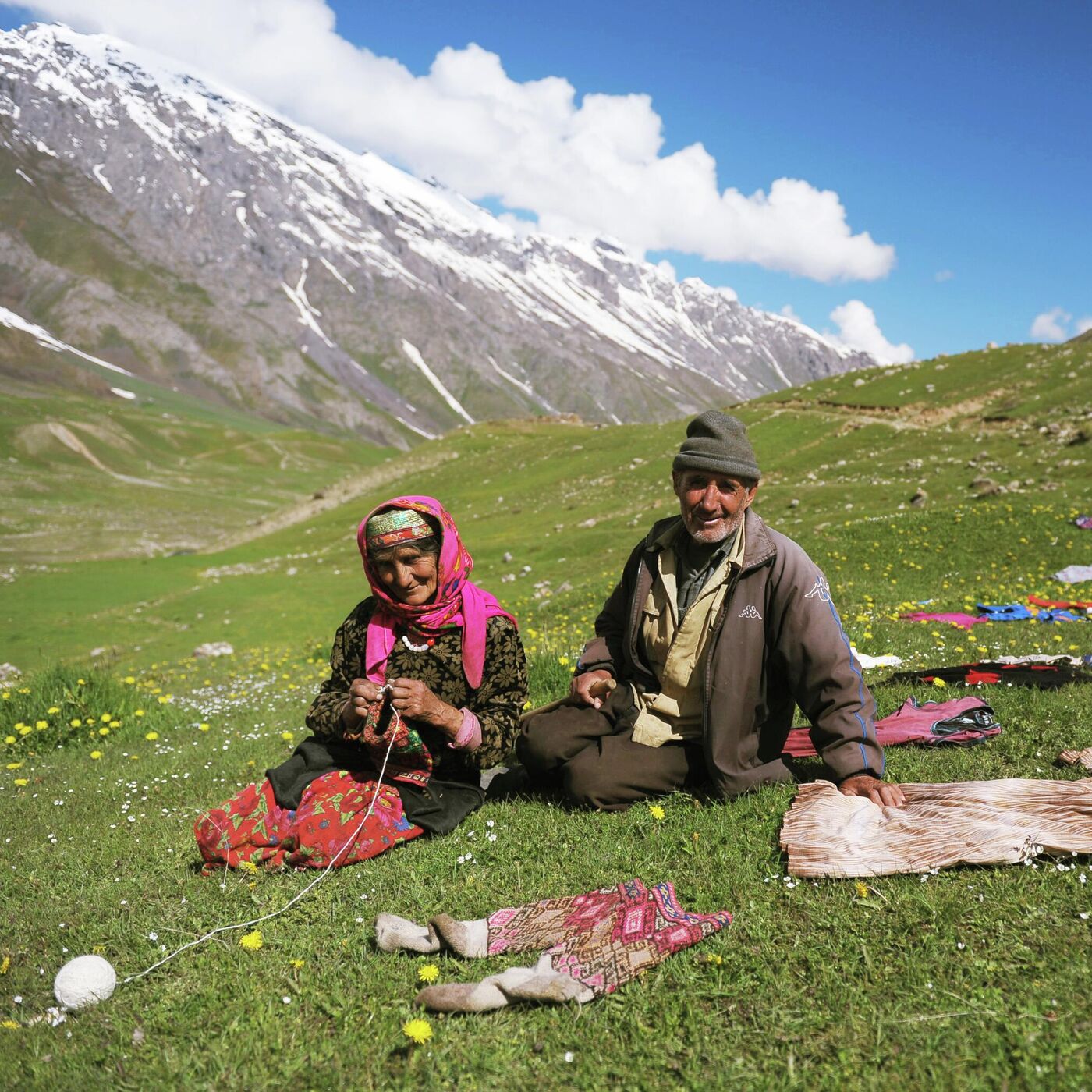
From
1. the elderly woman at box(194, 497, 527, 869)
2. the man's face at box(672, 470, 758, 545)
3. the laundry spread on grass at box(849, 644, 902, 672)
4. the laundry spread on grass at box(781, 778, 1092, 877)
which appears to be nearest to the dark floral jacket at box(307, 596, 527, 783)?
the elderly woman at box(194, 497, 527, 869)

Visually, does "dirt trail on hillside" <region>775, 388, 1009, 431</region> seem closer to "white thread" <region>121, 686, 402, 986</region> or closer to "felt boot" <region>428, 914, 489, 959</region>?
"white thread" <region>121, 686, 402, 986</region>

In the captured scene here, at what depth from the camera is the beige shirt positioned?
4.94 meters

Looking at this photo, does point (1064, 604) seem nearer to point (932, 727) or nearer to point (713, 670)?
point (932, 727)

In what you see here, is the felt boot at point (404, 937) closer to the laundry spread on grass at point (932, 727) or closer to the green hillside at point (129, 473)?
the laundry spread on grass at point (932, 727)

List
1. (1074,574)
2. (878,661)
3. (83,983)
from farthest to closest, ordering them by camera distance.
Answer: (1074,574) < (878,661) < (83,983)

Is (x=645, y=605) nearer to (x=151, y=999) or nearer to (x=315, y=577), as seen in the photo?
(x=151, y=999)

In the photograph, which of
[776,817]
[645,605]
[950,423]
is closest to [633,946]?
[776,817]

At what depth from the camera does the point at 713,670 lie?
4.82 m

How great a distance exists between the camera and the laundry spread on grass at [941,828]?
386cm

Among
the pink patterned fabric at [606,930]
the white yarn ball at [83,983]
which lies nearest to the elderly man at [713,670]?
the pink patterned fabric at [606,930]

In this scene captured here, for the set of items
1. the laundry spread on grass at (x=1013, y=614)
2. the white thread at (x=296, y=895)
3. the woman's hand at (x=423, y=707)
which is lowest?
the white thread at (x=296, y=895)

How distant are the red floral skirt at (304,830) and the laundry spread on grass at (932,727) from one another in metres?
2.94

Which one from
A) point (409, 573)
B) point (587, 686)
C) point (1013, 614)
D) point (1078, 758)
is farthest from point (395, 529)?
point (1013, 614)

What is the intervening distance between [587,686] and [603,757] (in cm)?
50
